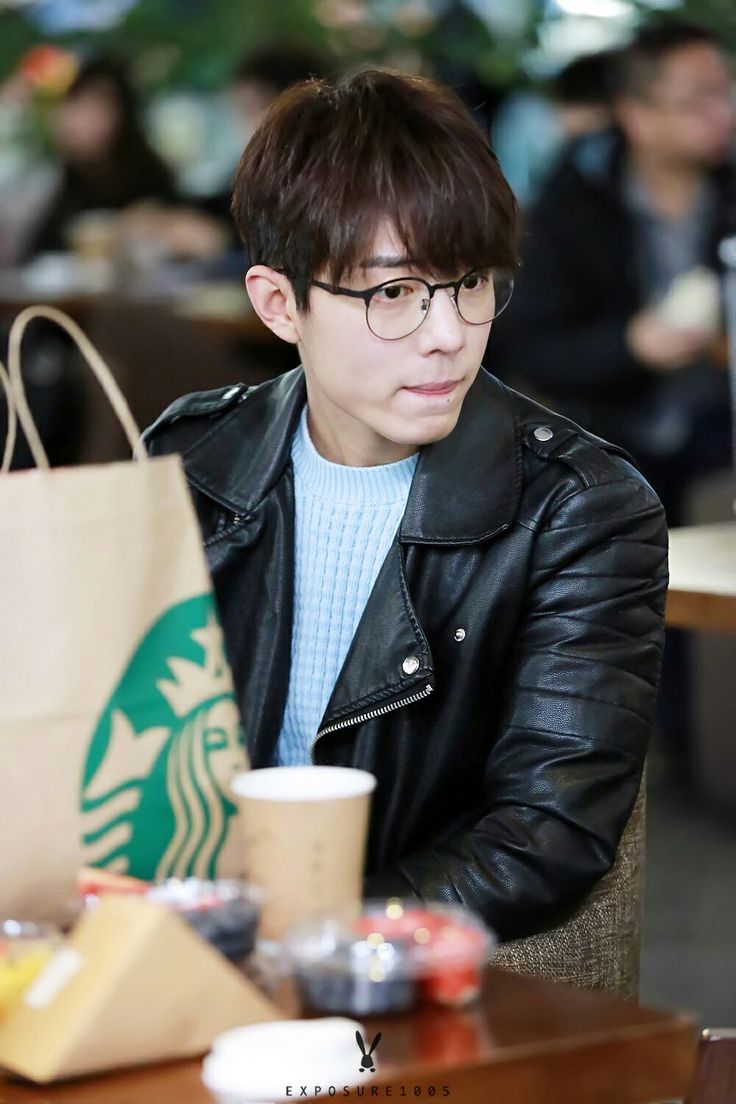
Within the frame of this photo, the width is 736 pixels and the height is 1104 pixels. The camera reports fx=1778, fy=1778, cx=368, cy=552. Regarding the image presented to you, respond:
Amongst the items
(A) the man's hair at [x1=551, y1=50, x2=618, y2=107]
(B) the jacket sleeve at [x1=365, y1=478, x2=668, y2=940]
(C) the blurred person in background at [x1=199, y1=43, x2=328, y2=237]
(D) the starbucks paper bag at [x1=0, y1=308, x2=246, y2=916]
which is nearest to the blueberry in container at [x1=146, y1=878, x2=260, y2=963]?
(D) the starbucks paper bag at [x1=0, y1=308, x2=246, y2=916]

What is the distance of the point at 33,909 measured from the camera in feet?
3.85

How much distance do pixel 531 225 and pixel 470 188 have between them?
3052 millimetres

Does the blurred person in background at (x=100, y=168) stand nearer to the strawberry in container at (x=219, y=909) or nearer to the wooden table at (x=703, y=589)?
the wooden table at (x=703, y=589)

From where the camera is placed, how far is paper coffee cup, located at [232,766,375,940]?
42.6 inches

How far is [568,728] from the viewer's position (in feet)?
5.26

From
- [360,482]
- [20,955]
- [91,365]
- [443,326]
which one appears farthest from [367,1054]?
[360,482]

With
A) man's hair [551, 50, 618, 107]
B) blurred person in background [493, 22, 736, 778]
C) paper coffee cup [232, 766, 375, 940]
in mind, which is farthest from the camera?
man's hair [551, 50, 618, 107]

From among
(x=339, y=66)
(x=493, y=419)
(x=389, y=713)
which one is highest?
(x=339, y=66)

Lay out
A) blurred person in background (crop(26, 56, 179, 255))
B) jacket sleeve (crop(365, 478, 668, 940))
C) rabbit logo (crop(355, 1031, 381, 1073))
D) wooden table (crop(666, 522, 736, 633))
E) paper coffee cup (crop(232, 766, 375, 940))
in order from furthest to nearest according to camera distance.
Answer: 1. blurred person in background (crop(26, 56, 179, 255))
2. wooden table (crop(666, 522, 736, 633))
3. jacket sleeve (crop(365, 478, 668, 940))
4. paper coffee cup (crop(232, 766, 375, 940))
5. rabbit logo (crop(355, 1031, 381, 1073))

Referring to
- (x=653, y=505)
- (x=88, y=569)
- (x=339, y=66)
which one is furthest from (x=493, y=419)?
(x=339, y=66)

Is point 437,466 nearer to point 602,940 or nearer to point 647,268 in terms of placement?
point 602,940

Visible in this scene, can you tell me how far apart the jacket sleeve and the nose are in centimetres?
20

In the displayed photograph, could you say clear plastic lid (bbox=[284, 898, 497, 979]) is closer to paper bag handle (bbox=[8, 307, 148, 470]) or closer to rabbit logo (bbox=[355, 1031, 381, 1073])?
rabbit logo (bbox=[355, 1031, 381, 1073])

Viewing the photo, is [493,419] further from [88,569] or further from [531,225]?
[531,225]
